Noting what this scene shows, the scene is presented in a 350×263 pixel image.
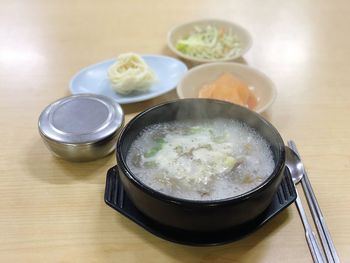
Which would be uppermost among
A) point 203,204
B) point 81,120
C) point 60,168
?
point 203,204

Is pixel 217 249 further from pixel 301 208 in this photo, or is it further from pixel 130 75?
pixel 130 75

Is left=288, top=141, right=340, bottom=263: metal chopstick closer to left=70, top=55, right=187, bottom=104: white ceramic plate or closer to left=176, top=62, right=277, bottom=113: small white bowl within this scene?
left=176, top=62, right=277, bottom=113: small white bowl

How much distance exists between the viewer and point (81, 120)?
125 cm

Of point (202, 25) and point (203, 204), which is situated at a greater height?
point (203, 204)

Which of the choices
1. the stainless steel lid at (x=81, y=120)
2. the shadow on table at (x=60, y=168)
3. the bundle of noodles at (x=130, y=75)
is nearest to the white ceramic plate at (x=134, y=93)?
the bundle of noodles at (x=130, y=75)

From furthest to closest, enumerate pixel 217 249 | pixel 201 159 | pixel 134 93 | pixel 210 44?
pixel 210 44
pixel 134 93
pixel 201 159
pixel 217 249

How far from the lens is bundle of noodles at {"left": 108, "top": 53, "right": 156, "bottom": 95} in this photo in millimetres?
1469

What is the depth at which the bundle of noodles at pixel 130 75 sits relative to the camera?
57.8 inches

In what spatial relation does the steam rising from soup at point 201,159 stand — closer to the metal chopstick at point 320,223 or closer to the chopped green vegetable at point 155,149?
the chopped green vegetable at point 155,149

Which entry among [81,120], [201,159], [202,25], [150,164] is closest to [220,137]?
[201,159]

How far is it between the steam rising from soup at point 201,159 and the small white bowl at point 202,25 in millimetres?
578

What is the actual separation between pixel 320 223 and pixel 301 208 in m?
0.06

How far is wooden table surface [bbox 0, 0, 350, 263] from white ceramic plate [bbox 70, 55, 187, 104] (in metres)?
0.04

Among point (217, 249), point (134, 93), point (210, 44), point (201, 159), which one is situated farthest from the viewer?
point (210, 44)
